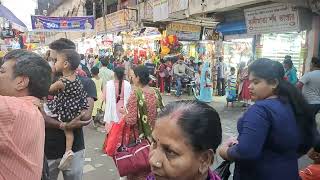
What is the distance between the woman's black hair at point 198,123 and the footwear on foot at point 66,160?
1.83 m

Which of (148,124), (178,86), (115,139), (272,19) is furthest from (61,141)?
(178,86)

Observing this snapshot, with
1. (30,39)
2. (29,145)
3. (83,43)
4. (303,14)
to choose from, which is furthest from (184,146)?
(30,39)

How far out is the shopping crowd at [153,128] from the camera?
1346 mm

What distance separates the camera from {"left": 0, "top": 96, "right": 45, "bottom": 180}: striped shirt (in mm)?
1569

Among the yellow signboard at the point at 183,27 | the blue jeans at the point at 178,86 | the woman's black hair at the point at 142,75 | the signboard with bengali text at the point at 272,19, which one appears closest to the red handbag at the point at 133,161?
the woman's black hair at the point at 142,75

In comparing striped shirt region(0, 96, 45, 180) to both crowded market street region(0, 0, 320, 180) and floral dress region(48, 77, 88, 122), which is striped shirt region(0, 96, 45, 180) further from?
floral dress region(48, 77, 88, 122)

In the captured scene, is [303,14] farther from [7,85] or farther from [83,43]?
[83,43]

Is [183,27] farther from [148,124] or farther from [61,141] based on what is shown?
[61,141]

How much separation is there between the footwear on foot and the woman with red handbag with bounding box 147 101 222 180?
69.7 inches

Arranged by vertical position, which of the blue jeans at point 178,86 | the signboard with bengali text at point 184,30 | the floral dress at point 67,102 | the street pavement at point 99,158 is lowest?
the street pavement at point 99,158

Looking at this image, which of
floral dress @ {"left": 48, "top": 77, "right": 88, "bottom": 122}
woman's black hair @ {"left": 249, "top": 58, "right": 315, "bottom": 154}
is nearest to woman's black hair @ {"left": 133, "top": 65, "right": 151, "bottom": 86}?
floral dress @ {"left": 48, "top": 77, "right": 88, "bottom": 122}

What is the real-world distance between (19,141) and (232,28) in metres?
11.1

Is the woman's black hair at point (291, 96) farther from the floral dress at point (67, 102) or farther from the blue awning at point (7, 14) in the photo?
the blue awning at point (7, 14)

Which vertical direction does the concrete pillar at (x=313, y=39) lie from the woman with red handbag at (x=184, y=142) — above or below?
above
